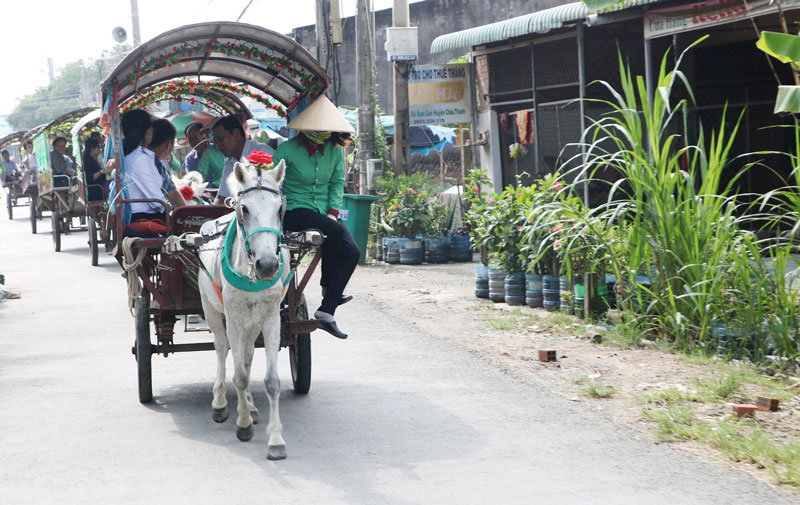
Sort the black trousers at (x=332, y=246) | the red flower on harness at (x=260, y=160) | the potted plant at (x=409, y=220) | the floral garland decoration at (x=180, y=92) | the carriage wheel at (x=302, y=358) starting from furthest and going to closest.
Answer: the potted plant at (x=409, y=220), the floral garland decoration at (x=180, y=92), the black trousers at (x=332, y=246), the carriage wheel at (x=302, y=358), the red flower on harness at (x=260, y=160)

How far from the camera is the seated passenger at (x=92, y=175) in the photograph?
55.8 ft

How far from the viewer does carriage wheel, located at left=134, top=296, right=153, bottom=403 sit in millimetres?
6688

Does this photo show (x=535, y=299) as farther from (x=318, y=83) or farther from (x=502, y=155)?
(x=502, y=155)

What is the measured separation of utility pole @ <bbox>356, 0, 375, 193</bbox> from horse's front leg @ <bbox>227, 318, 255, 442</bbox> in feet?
36.8

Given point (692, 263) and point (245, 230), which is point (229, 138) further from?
point (692, 263)

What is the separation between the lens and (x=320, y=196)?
7.27 meters

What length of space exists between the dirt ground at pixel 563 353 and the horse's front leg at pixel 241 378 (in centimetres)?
248

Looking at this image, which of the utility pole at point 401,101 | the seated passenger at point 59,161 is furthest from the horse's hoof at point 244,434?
the seated passenger at point 59,161

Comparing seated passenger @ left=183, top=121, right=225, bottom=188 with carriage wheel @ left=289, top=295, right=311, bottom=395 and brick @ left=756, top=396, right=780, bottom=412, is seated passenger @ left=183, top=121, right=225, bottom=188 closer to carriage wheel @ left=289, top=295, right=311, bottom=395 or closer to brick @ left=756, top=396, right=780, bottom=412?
carriage wheel @ left=289, top=295, right=311, bottom=395

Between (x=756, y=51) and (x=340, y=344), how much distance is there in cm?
876

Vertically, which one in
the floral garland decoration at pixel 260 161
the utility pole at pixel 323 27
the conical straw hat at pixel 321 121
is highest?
the utility pole at pixel 323 27

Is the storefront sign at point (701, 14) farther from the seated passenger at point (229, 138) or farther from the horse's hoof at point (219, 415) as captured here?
the horse's hoof at point (219, 415)

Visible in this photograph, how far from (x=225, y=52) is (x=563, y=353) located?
158 inches

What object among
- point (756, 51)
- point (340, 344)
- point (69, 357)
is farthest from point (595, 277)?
point (756, 51)
